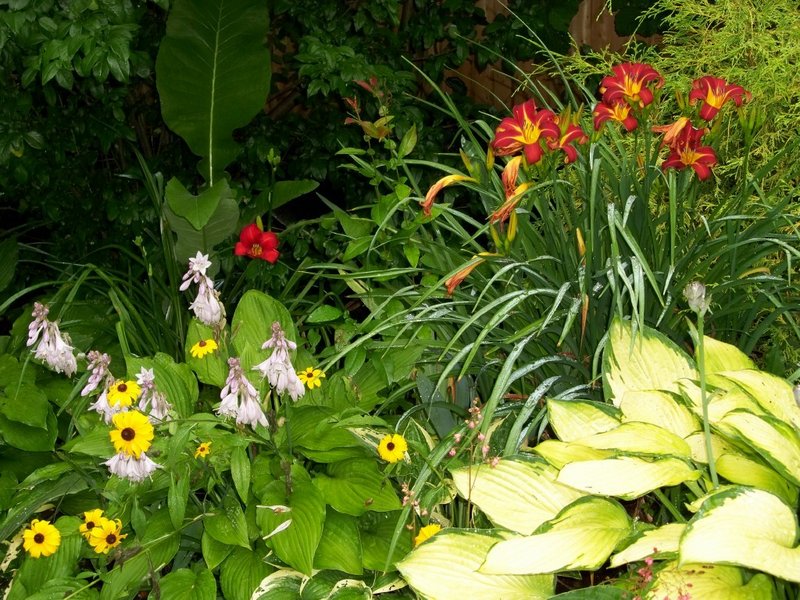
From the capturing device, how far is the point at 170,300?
10.7 ft

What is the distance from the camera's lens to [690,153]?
88.1 inches

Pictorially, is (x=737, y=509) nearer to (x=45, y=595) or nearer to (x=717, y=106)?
(x=717, y=106)

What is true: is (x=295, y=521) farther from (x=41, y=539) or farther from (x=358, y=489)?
(x=41, y=539)

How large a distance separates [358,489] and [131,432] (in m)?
0.56

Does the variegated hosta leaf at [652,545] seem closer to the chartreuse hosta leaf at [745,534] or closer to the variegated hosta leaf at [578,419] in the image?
the chartreuse hosta leaf at [745,534]

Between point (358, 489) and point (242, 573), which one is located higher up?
point (358, 489)

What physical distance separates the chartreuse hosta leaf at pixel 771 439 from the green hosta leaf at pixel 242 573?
3.43ft

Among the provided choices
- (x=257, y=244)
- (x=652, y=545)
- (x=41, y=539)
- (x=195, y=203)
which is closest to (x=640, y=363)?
(x=652, y=545)

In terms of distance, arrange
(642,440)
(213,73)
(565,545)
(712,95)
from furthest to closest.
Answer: (213,73) < (712,95) < (642,440) < (565,545)

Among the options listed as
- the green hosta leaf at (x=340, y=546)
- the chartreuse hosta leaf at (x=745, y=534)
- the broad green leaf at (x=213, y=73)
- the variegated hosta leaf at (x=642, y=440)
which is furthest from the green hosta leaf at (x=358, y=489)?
the broad green leaf at (x=213, y=73)

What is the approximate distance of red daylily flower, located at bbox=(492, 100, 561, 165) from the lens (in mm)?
2178

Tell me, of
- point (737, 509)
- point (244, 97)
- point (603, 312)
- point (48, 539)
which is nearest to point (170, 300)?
point (244, 97)

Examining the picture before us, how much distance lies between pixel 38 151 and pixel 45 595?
1.83m

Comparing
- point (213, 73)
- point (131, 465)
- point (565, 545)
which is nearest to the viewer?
point (565, 545)
